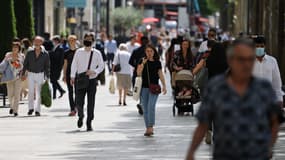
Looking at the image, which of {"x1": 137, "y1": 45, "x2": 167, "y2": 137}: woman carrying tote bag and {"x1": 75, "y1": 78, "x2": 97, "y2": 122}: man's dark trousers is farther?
{"x1": 75, "y1": 78, "x2": 97, "y2": 122}: man's dark trousers

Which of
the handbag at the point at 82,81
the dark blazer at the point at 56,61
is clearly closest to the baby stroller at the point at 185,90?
the handbag at the point at 82,81

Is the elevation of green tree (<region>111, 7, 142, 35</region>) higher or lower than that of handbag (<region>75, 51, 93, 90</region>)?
higher

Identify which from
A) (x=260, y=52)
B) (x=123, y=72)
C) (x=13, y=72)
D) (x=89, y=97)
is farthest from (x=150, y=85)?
(x=123, y=72)

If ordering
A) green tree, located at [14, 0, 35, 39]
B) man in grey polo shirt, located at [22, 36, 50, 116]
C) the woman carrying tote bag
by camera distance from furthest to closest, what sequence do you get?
1. green tree, located at [14, 0, 35, 39]
2. man in grey polo shirt, located at [22, 36, 50, 116]
3. the woman carrying tote bag

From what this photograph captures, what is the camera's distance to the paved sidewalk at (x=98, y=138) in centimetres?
1650

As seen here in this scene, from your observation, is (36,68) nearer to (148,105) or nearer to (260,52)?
(148,105)

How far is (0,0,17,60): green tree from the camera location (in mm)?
32812

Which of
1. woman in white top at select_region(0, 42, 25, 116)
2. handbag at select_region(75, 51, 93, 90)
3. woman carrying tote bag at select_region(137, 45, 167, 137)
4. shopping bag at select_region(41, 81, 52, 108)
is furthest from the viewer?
woman in white top at select_region(0, 42, 25, 116)

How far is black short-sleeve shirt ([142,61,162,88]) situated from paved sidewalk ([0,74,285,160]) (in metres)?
1.01

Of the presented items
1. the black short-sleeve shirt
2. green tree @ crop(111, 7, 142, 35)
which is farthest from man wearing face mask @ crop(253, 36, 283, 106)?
green tree @ crop(111, 7, 142, 35)

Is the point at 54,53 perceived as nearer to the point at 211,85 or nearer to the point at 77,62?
the point at 77,62

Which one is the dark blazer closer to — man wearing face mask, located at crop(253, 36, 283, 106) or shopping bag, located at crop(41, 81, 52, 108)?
shopping bag, located at crop(41, 81, 52, 108)

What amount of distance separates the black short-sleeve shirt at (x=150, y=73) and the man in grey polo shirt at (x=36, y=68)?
17.4 ft

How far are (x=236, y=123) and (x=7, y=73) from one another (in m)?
17.7
